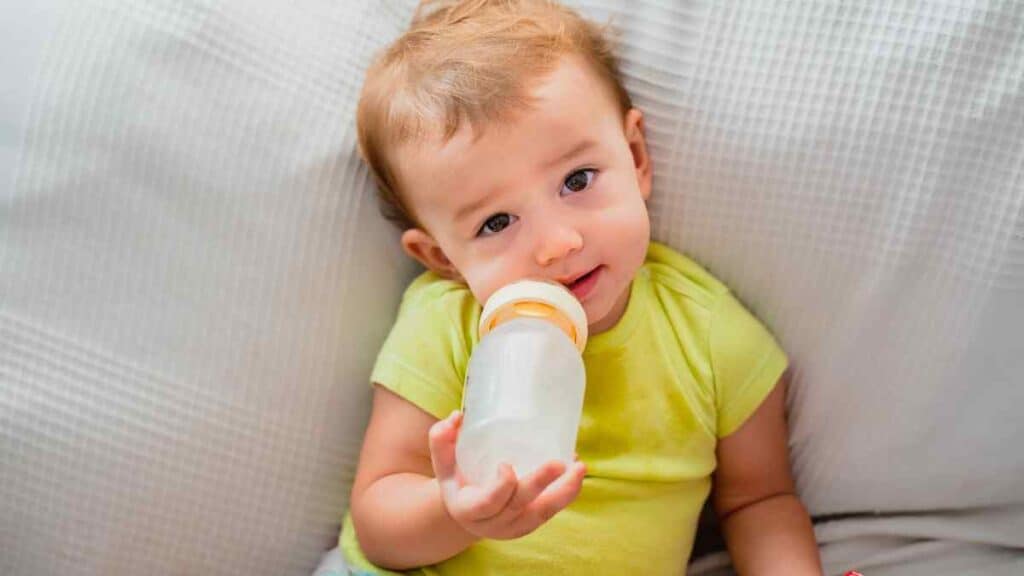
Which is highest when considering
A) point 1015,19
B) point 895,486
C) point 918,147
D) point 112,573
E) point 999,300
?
point 1015,19

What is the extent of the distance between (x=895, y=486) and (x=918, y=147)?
331mm

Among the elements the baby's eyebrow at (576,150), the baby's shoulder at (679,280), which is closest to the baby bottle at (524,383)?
the baby's eyebrow at (576,150)

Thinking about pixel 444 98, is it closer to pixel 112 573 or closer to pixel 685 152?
pixel 685 152

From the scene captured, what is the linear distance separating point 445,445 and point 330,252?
0.35 meters

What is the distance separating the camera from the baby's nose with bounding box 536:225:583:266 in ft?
3.04

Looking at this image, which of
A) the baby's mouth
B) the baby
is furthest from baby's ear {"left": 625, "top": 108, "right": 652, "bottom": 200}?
the baby's mouth

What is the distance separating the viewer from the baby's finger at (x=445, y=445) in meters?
0.80

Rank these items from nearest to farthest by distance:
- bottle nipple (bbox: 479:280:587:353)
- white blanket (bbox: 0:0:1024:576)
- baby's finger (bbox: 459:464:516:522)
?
1. baby's finger (bbox: 459:464:516:522)
2. bottle nipple (bbox: 479:280:587:353)
3. white blanket (bbox: 0:0:1024:576)

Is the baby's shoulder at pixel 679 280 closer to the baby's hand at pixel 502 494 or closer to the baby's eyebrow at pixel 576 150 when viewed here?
the baby's eyebrow at pixel 576 150

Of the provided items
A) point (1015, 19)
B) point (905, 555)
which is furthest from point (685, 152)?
point (905, 555)

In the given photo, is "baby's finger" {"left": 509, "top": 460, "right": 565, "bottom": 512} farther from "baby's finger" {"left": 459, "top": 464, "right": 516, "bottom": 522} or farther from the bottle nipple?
the bottle nipple

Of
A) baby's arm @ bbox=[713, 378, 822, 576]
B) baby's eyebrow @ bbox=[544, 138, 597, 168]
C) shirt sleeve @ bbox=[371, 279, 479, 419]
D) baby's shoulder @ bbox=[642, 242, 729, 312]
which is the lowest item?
baby's arm @ bbox=[713, 378, 822, 576]

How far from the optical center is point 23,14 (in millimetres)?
1035

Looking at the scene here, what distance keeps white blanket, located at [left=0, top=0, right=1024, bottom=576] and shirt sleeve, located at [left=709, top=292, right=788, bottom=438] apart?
4cm
